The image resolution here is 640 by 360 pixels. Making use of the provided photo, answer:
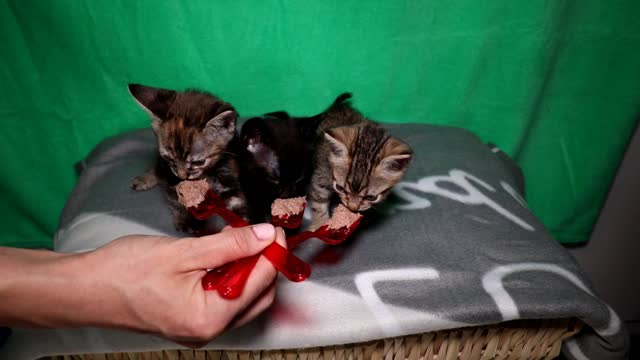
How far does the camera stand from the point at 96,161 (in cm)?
135

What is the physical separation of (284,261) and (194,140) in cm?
48

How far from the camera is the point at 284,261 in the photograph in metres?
0.69

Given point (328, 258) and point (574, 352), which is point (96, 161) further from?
point (574, 352)

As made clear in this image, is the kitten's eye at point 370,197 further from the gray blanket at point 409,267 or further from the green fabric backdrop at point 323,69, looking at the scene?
the green fabric backdrop at point 323,69

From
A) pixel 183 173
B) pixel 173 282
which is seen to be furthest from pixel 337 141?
pixel 173 282

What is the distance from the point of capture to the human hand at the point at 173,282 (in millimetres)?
639

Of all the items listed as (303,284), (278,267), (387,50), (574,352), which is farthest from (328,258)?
(387,50)

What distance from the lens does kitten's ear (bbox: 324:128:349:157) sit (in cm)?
103

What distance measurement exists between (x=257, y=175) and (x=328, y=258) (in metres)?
0.29

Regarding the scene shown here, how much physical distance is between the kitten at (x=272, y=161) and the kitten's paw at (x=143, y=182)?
1.02 ft

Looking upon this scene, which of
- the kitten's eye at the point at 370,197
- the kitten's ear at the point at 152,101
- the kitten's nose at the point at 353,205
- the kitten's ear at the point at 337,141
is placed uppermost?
the kitten's ear at the point at 152,101

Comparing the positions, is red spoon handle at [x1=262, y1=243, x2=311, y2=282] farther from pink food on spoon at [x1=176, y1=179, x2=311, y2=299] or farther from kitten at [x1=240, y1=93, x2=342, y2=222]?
kitten at [x1=240, y1=93, x2=342, y2=222]

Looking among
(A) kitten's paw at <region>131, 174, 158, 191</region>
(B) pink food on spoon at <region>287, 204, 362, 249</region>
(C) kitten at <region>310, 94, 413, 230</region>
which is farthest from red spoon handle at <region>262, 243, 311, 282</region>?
(A) kitten's paw at <region>131, 174, 158, 191</region>

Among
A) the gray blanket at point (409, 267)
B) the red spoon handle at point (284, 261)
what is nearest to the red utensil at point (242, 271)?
the red spoon handle at point (284, 261)
